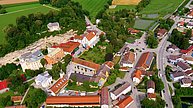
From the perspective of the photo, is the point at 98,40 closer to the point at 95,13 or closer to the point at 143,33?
the point at 143,33

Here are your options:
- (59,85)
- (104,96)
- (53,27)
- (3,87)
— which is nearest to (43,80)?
(59,85)

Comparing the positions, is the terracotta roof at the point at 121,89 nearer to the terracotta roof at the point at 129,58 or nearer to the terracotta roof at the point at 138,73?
the terracotta roof at the point at 138,73

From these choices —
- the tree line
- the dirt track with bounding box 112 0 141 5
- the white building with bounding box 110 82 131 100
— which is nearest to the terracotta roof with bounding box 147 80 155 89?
the white building with bounding box 110 82 131 100

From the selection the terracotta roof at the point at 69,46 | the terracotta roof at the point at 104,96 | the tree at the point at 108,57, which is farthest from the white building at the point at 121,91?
the terracotta roof at the point at 69,46

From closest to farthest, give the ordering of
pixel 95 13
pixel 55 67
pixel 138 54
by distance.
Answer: pixel 55 67
pixel 138 54
pixel 95 13

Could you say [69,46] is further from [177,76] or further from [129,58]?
[177,76]

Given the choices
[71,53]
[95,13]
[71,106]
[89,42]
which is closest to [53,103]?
[71,106]
